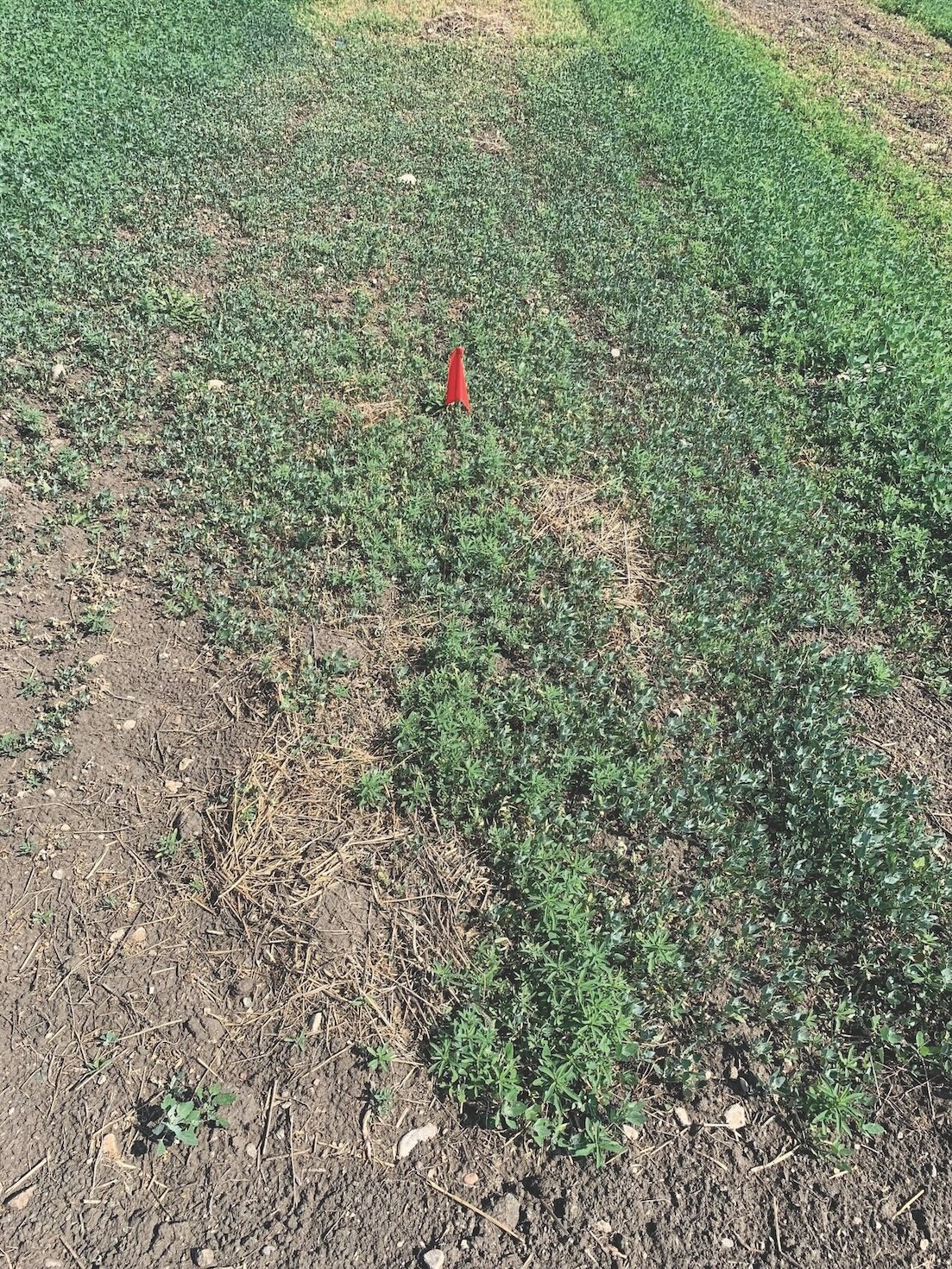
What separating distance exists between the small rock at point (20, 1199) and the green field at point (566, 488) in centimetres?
130

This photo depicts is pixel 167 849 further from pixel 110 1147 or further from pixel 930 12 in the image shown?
pixel 930 12

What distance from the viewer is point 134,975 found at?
2.98 metres

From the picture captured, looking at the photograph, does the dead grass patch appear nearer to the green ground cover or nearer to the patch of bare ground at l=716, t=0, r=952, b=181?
the patch of bare ground at l=716, t=0, r=952, b=181

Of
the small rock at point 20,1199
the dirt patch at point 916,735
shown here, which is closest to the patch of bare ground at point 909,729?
the dirt patch at point 916,735

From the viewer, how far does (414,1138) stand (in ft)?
8.63

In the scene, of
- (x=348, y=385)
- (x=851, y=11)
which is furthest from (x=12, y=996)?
(x=851, y=11)

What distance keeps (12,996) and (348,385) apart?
4369mm

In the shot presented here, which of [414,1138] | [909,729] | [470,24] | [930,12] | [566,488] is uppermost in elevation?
[930,12]

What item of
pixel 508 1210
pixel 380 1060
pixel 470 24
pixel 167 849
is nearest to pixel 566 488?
pixel 167 849

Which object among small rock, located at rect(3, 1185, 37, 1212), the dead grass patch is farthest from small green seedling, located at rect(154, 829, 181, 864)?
small rock, located at rect(3, 1185, 37, 1212)

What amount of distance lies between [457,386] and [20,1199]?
4.81m

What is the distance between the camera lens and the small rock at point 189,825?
3389 millimetres

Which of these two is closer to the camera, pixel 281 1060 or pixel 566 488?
pixel 281 1060

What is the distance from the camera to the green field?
2967 mm
